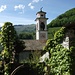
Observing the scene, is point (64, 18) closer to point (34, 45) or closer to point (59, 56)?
point (34, 45)

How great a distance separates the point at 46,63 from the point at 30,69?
396 cm

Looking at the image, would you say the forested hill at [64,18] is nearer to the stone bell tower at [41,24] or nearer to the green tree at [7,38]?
the stone bell tower at [41,24]

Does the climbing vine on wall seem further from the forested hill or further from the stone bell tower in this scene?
the forested hill

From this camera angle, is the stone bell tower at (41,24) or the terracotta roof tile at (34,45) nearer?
the terracotta roof tile at (34,45)

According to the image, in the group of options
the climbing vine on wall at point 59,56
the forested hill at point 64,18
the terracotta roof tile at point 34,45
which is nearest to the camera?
the climbing vine on wall at point 59,56

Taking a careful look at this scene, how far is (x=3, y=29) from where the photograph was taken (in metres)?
26.5

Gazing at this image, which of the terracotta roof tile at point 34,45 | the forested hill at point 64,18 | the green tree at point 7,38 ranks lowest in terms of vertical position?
the terracotta roof tile at point 34,45

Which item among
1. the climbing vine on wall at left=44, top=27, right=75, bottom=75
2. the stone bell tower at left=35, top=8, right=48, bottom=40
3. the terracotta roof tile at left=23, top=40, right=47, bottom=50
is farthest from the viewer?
the stone bell tower at left=35, top=8, right=48, bottom=40

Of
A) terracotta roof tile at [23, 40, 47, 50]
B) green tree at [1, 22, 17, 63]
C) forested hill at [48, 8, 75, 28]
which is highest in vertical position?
forested hill at [48, 8, 75, 28]

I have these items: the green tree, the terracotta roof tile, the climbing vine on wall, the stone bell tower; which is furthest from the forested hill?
the climbing vine on wall

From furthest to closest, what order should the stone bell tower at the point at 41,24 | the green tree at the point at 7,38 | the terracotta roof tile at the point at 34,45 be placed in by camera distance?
the stone bell tower at the point at 41,24 → the terracotta roof tile at the point at 34,45 → the green tree at the point at 7,38

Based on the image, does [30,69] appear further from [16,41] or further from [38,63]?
[16,41]

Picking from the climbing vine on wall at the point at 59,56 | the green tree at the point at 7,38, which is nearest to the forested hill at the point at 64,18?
the green tree at the point at 7,38

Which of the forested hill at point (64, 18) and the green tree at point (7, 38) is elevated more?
the forested hill at point (64, 18)
